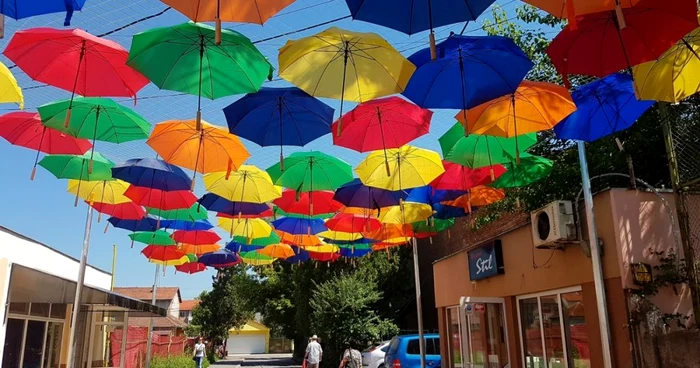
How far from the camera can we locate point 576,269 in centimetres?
797

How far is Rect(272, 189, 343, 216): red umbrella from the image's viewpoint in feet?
35.9

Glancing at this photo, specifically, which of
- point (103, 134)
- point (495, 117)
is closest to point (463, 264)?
point (495, 117)

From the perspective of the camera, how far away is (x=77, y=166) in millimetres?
9195

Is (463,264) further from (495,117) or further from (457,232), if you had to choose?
(457,232)

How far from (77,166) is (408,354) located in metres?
9.88

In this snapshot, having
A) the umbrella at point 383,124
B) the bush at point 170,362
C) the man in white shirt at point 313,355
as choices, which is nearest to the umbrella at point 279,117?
the umbrella at point 383,124

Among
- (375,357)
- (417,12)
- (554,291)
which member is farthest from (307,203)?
(375,357)

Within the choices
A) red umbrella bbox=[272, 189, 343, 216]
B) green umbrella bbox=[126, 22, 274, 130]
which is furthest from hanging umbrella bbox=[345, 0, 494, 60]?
red umbrella bbox=[272, 189, 343, 216]

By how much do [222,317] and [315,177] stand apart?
36.4m

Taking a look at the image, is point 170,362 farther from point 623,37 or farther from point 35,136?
point 623,37

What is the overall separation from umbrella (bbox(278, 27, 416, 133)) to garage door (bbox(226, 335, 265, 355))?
6388cm

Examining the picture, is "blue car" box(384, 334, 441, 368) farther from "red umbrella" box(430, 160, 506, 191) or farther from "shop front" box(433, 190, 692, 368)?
"red umbrella" box(430, 160, 506, 191)

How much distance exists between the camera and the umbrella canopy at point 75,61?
5656 millimetres

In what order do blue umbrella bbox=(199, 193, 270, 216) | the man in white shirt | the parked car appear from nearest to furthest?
blue umbrella bbox=(199, 193, 270, 216) → the man in white shirt → the parked car
